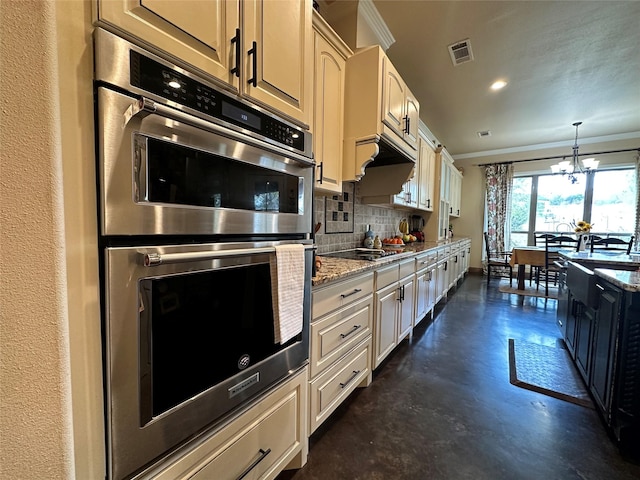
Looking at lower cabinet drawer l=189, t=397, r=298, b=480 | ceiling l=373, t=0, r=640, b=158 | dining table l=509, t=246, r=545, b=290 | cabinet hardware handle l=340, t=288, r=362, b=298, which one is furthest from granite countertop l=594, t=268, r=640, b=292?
dining table l=509, t=246, r=545, b=290

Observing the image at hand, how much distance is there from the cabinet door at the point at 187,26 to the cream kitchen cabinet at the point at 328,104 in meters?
0.81

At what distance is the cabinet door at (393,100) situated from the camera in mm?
1984

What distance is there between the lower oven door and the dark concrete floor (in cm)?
77

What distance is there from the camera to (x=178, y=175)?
700 millimetres

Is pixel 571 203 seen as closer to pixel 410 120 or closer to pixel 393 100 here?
pixel 410 120

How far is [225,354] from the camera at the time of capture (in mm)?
858

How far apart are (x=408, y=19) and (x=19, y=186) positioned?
108 inches

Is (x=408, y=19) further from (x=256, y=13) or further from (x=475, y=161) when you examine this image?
(x=475, y=161)

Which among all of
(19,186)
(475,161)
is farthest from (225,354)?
(475,161)

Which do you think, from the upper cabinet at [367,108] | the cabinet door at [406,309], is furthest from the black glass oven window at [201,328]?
the cabinet door at [406,309]

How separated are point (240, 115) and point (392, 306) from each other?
69.5 inches

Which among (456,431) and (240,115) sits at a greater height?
(240,115)

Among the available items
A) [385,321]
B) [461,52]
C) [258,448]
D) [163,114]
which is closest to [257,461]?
[258,448]

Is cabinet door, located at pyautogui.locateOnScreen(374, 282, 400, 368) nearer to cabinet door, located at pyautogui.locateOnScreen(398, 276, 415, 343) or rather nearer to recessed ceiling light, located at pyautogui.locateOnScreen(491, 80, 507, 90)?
cabinet door, located at pyautogui.locateOnScreen(398, 276, 415, 343)
